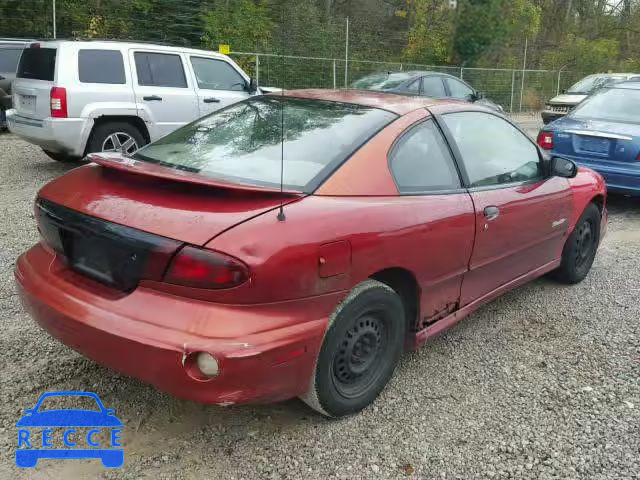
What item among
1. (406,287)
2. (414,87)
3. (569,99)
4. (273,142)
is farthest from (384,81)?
(406,287)

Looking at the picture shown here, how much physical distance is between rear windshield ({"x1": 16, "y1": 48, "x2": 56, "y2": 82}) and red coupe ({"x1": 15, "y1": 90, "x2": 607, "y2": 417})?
5.01 m

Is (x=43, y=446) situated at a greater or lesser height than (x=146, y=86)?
lesser

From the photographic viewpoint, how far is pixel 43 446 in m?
2.70

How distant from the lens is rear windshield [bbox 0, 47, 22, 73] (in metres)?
11.1

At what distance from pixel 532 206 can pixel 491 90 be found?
68.4 feet

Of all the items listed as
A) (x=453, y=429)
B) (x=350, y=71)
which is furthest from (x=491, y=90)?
(x=453, y=429)

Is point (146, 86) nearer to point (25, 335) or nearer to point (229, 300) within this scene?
point (25, 335)

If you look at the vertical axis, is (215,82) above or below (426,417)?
above

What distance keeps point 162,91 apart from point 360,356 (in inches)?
262

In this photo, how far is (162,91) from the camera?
8.57 metres

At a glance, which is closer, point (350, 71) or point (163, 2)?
point (163, 2)

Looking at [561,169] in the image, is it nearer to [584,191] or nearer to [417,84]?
[584,191]

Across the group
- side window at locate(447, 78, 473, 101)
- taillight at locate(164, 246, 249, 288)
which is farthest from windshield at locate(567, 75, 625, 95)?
taillight at locate(164, 246, 249, 288)

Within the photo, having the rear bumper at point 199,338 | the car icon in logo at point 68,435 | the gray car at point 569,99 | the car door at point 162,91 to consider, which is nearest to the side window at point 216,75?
the car door at point 162,91
